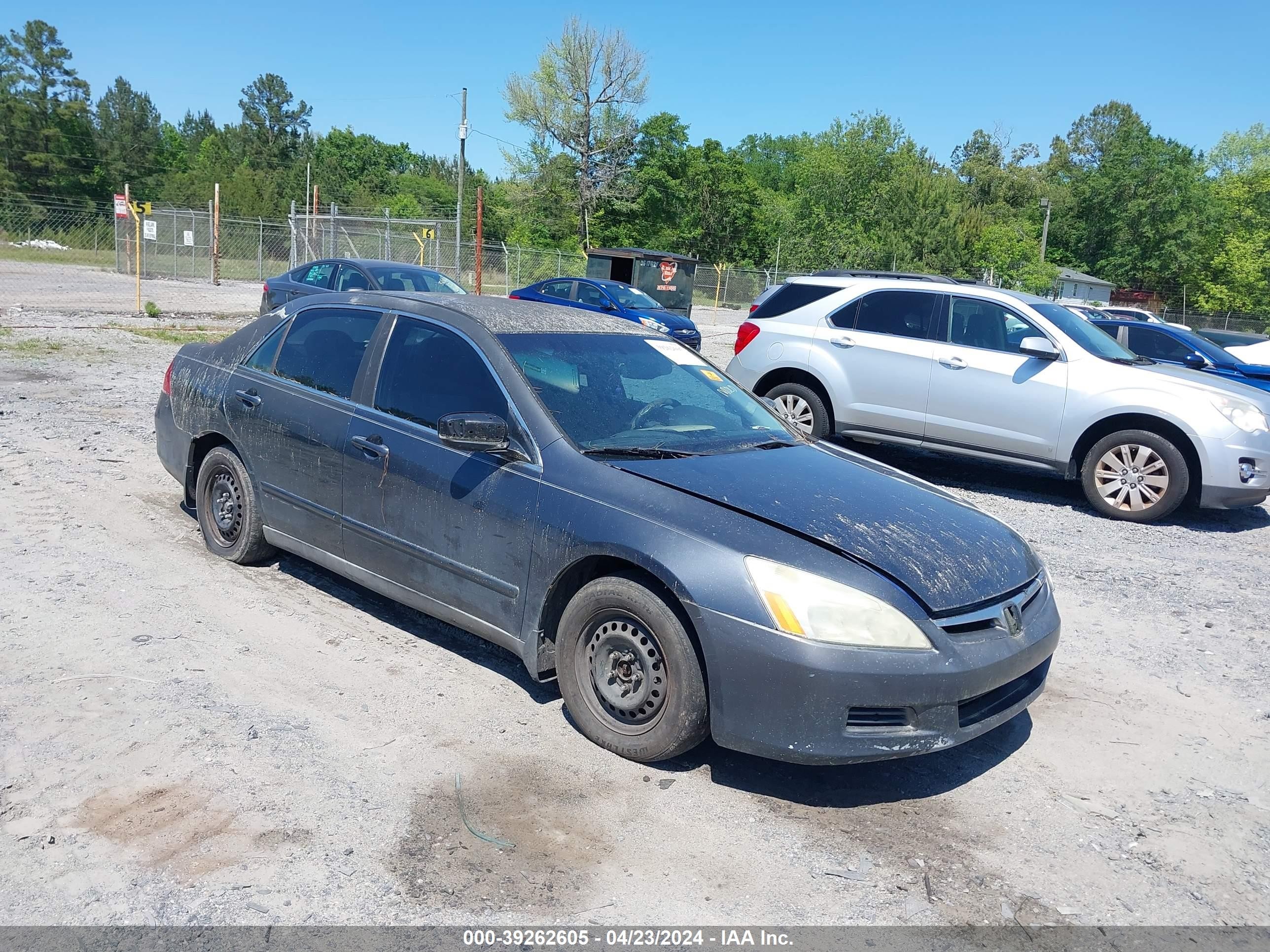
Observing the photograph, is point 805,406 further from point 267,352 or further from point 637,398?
point 267,352

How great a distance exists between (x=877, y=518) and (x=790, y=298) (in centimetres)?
658

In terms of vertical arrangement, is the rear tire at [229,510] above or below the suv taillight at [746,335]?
below

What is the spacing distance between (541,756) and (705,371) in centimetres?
236

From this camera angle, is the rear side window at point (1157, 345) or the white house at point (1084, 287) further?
the white house at point (1084, 287)

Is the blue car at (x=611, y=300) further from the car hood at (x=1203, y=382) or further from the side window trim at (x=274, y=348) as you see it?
the side window trim at (x=274, y=348)

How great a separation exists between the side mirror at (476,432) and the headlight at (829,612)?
4.14 feet

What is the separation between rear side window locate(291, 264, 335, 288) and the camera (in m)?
15.5

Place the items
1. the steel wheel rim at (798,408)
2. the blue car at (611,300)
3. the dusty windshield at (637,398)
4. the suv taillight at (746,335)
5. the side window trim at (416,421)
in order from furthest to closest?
the blue car at (611,300) → the suv taillight at (746,335) → the steel wheel rim at (798,408) → the dusty windshield at (637,398) → the side window trim at (416,421)

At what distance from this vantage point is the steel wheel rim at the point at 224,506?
5652 mm

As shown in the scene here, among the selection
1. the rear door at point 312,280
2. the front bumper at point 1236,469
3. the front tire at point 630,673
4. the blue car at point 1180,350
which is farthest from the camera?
the rear door at point 312,280

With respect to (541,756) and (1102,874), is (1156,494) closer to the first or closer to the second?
(1102,874)

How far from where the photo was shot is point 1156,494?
8.34 metres

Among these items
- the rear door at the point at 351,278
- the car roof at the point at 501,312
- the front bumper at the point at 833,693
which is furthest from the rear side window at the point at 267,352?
the rear door at the point at 351,278

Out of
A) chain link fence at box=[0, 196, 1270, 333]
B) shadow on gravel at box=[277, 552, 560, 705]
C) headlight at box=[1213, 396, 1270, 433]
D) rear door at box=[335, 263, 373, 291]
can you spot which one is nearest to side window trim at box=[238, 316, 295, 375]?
shadow on gravel at box=[277, 552, 560, 705]
